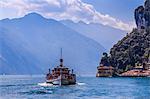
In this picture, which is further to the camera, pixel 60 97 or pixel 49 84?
pixel 49 84

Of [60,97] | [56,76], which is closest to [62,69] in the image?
[56,76]

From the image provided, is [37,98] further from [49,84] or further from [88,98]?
[49,84]

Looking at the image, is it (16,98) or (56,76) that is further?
(56,76)

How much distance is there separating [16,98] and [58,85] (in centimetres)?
5180

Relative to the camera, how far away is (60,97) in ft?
313

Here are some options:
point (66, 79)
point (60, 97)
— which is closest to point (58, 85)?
point (66, 79)

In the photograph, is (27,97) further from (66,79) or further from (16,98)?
(66,79)

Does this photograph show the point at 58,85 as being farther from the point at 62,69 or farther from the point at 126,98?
the point at 126,98

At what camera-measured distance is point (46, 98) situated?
91188 millimetres

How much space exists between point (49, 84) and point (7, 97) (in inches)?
2241

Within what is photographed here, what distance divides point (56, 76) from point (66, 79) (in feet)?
13.1

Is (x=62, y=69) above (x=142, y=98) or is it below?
above

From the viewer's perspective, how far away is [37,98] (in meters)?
91.7

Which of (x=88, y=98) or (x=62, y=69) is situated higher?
(x=62, y=69)
